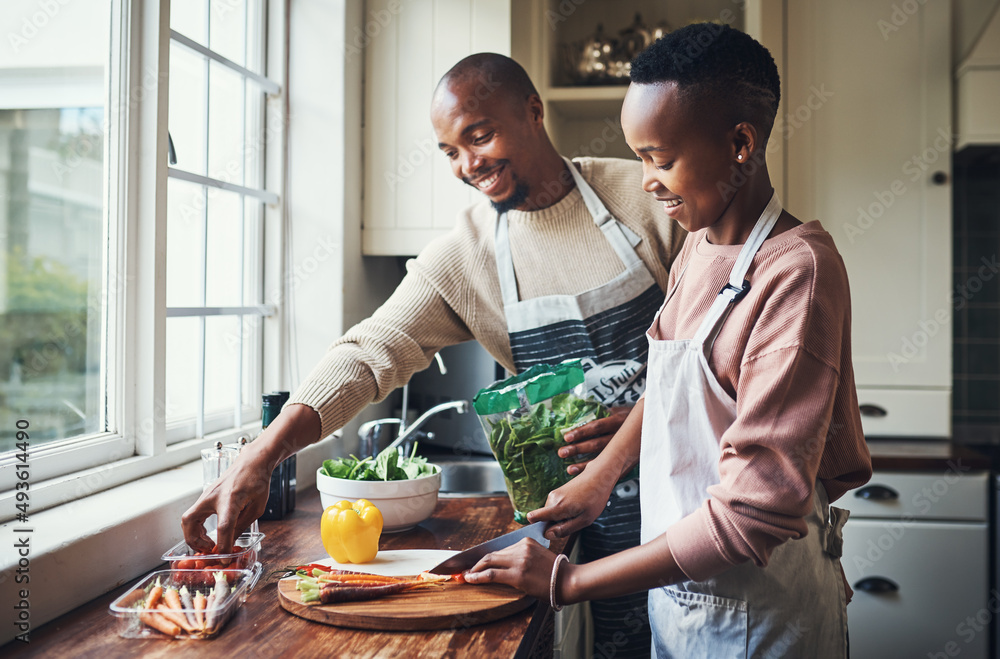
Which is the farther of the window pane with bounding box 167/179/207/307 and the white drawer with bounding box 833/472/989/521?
the white drawer with bounding box 833/472/989/521

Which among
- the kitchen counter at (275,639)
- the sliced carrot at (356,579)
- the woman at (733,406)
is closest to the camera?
the woman at (733,406)

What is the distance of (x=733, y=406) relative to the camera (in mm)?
894

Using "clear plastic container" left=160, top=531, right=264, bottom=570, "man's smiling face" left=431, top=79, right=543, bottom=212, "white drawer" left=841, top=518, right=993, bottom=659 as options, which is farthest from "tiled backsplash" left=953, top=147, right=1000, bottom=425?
"clear plastic container" left=160, top=531, right=264, bottom=570

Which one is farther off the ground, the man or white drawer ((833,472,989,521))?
the man

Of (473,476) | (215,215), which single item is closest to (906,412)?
(473,476)

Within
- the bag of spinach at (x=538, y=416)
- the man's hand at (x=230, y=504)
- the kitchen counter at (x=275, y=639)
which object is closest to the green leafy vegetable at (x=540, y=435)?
the bag of spinach at (x=538, y=416)

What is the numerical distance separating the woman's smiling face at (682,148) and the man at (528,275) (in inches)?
20.5

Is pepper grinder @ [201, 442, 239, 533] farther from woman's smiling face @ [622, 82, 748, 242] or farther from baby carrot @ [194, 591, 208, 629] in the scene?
woman's smiling face @ [622, 82, 748, 242]

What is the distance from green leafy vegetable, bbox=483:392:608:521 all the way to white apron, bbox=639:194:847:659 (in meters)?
0.31

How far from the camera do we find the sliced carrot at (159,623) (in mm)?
940

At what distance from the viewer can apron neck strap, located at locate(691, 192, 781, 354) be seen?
0.88 m

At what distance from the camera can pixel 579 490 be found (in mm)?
1137

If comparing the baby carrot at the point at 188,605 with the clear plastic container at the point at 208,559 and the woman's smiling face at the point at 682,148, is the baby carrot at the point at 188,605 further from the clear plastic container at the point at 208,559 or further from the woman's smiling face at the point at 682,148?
the woman's smiling face at the point at 682,148

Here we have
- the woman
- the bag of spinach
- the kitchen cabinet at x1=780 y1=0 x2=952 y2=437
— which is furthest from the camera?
the kitchen cabinet at x1=780 y1=0 x2=952 y2=437
